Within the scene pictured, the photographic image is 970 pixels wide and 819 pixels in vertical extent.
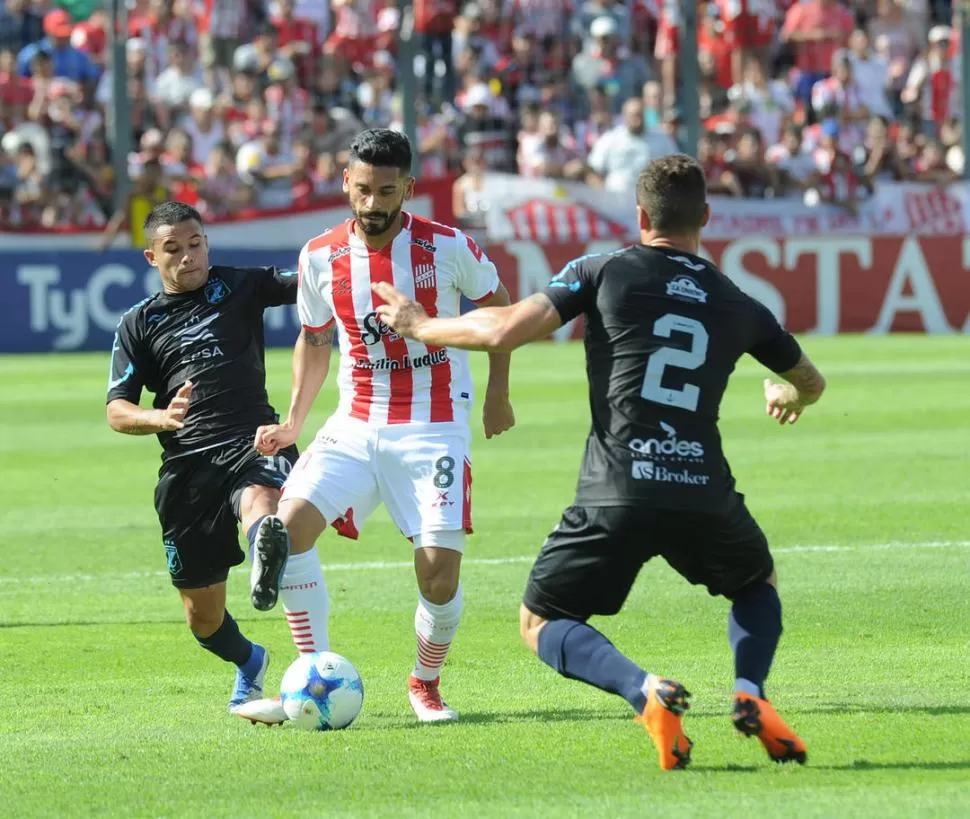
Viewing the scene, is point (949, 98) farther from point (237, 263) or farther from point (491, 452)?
point (491, 452)

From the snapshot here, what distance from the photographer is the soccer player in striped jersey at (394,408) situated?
622 centimetres

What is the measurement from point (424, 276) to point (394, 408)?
0.49 m

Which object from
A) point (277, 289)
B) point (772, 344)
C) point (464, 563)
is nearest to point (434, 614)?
point (277, 289)

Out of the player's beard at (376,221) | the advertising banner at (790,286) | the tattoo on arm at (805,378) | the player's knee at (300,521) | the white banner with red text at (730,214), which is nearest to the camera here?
the tattoo on arm at (805,378)

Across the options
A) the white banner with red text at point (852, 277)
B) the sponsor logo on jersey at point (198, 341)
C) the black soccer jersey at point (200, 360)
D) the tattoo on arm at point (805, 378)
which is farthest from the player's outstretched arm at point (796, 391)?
the white banner with red text at point (852, 277)

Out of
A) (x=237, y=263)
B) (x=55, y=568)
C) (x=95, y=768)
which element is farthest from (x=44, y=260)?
(x=95, y=768)

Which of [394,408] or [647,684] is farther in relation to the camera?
[394,408]

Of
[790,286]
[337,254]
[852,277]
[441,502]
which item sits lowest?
[790,286]

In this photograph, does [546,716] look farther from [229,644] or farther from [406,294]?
[406,294]

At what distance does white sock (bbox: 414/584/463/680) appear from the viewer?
20.7 feet

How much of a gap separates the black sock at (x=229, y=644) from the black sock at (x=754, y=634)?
2088mm

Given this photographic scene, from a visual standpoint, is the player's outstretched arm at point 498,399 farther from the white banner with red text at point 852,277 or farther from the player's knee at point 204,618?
the white banner with red text at point 852,277

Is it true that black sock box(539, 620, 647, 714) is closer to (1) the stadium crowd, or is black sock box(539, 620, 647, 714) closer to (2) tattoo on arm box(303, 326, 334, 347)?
(2) tattoo on arm box(303, 326, 334, 347)

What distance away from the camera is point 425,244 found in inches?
255
